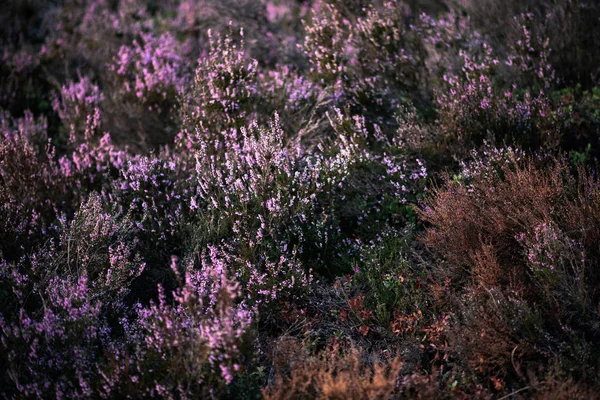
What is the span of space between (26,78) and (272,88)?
3.20 m

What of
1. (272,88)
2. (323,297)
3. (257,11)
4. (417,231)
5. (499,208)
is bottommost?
(323,297)

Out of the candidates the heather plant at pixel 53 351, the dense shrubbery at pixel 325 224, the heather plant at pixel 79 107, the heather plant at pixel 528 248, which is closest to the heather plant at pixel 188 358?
the dense shrubbery at pixel 325 224

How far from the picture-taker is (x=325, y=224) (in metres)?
3.42

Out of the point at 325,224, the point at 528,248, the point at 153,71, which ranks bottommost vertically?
the point at 325,224

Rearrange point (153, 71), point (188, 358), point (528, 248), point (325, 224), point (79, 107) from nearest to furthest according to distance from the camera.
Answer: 1. point (188, 358)
2. point (528, 248)
3. point (325, 224)
4. point (79, 107)
5. point (153, 71)

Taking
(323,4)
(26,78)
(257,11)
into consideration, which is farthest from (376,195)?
(26,78)

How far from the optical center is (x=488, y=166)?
3.19 meters

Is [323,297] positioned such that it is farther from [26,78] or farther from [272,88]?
[26,78]

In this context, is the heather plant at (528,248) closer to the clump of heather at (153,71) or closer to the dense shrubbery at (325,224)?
the dense shrubbery at (325,224)

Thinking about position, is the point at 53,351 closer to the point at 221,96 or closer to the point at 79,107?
the point at 221,96

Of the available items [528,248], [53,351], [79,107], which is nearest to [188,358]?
[53,351]

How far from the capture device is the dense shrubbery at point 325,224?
2.42m

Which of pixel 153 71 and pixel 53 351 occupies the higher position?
pixel 153 71

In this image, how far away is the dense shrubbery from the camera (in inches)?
95.2
